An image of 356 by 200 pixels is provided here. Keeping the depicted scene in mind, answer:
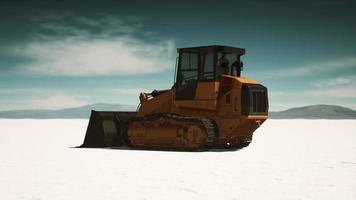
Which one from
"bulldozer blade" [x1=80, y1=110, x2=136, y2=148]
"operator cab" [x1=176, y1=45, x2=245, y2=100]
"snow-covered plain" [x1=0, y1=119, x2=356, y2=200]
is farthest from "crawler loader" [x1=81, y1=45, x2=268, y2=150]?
"snow-covered plain" [x1=0, y1=119, x2=356, y2=200]

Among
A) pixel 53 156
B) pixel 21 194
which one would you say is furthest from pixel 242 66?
pixel 21 194

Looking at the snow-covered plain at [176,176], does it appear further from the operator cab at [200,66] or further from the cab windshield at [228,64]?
the cab windshield at [228,64]

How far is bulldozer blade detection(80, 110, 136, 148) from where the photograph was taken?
23234 millimetres

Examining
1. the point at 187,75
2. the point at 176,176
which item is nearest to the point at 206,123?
the point at 187,75

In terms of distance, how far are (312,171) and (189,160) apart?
420 centimetres

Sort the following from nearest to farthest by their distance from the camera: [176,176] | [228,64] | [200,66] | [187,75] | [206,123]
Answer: [176,176], [206,123], [200,66], [187,75], [228,64]

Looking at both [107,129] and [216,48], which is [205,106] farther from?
[107,129]

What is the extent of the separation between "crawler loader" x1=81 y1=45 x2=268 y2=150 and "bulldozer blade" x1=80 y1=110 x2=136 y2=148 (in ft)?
3.31

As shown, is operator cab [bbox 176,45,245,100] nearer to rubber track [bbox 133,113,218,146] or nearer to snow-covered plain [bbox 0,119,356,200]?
rubber track [bbox 133,113,218,146]

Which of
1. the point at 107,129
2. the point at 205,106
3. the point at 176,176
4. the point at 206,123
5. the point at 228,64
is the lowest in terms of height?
the point at 176,176

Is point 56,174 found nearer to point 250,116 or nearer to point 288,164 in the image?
point 288,164

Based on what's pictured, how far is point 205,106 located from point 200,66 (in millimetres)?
1550

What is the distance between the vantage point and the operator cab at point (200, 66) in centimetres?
2100

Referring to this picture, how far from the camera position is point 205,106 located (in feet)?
69.3
